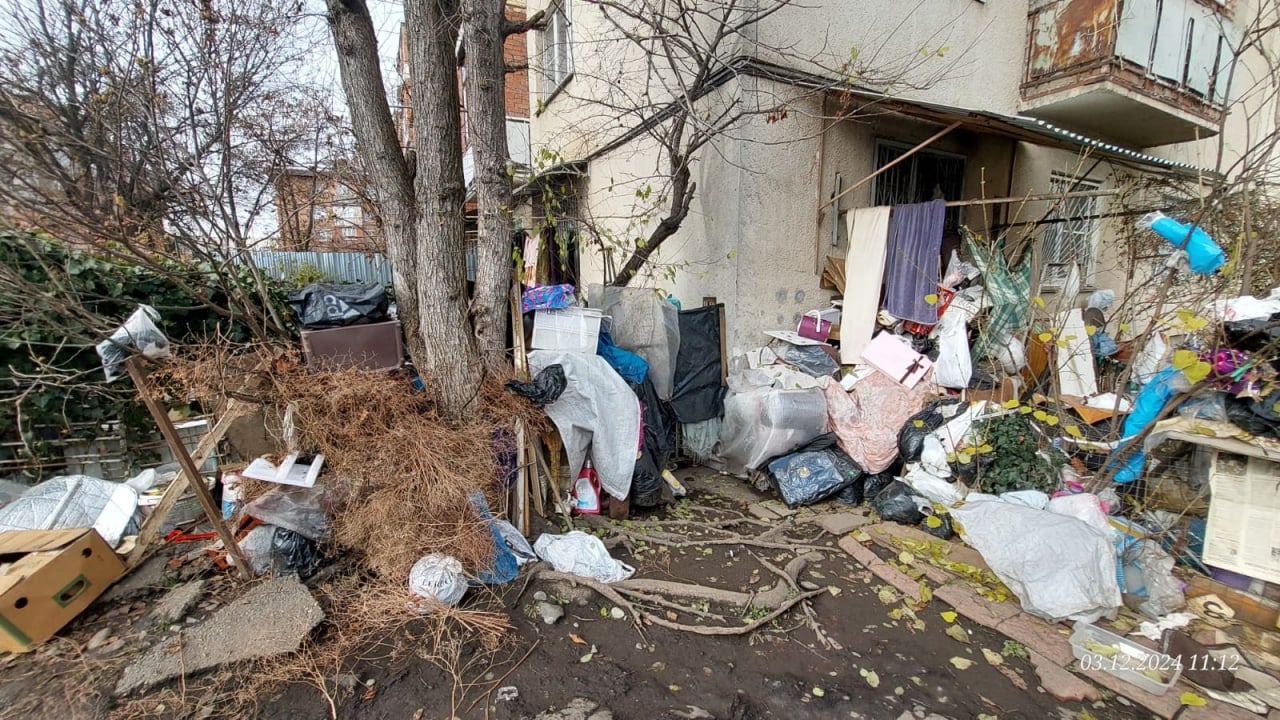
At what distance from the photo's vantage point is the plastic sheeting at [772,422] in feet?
14.4

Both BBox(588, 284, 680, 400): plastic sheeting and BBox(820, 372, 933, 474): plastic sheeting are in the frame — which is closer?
BBox(820, 372, 933, 474): plastic sheeting

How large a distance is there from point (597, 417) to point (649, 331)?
1316 mm

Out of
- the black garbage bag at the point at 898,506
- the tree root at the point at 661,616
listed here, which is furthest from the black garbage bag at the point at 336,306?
the black garbage bag at the point at 898,506

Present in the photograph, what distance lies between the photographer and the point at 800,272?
17.9ft

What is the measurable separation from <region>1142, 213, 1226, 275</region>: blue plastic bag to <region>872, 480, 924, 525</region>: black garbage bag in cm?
236

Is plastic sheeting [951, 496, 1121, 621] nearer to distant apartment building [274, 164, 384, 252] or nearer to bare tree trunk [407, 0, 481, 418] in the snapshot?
bare tree trunk [407, 0, 481, 418]

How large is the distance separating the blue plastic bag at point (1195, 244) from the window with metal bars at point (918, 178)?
2731mm

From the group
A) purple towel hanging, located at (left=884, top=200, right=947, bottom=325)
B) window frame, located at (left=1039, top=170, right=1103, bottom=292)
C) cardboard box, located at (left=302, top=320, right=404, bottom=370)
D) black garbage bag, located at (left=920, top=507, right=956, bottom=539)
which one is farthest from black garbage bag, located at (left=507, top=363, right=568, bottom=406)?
window frame, located at (left=1039, top=170, right=1103, bottom=292)

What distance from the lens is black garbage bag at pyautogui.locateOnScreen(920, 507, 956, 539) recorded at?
3553 mm

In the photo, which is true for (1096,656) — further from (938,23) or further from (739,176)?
(938,23)

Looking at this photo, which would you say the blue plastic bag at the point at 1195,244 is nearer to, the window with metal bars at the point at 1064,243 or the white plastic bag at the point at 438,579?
the window with metal bars at the point at 1064,243

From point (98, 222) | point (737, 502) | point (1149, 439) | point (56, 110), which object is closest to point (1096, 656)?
point (1149, 439)

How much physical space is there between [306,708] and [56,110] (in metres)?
5.50

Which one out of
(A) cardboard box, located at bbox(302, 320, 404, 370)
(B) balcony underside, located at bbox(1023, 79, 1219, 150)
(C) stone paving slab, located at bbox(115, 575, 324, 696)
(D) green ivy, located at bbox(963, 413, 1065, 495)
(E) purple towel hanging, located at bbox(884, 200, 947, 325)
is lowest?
(C) stone paving slab, located at bbox(115, 575, 324, 696)
